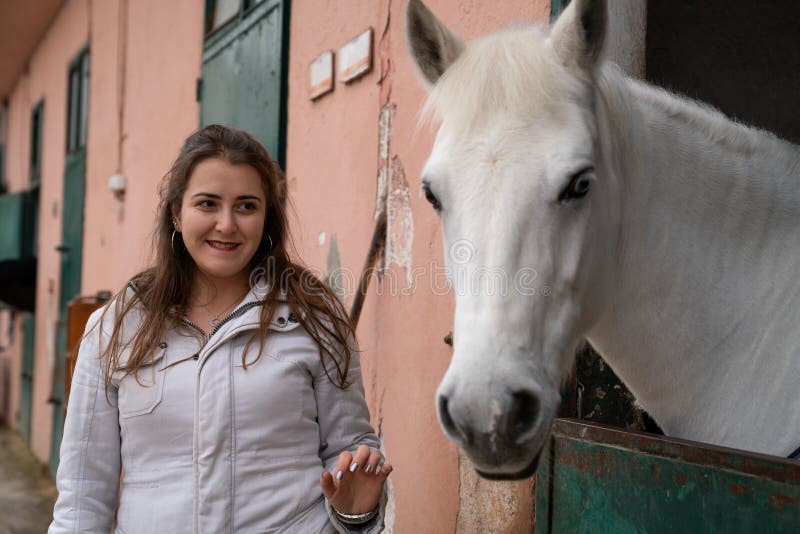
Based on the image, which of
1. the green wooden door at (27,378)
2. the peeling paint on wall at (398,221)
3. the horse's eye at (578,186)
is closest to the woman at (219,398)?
the horse's eye at (578,186)

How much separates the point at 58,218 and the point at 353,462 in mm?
8449

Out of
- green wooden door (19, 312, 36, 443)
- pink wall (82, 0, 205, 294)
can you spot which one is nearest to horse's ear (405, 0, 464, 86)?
pink wall (82, 0, 205, 294)

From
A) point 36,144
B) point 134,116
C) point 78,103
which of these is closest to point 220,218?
point 134,116

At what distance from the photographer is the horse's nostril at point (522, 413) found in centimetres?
123

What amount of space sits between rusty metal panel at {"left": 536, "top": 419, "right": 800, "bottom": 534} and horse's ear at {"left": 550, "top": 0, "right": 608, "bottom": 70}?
873mm

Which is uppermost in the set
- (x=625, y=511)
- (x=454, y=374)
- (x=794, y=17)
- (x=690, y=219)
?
(x=794, y=17)

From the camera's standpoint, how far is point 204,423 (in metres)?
1.46

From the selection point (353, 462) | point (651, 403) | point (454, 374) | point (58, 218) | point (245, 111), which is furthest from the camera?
point (58, 218)

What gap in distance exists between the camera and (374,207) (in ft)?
9.57

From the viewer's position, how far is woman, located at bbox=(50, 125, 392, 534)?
146 centimetres

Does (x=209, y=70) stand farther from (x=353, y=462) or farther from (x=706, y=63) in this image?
(x=353, y=462)

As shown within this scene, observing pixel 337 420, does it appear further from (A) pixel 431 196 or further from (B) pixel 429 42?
(B) pixel 429 42

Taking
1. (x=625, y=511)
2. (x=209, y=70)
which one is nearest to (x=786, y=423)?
(x=625, y=511)

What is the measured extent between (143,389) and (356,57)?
1.97 m
